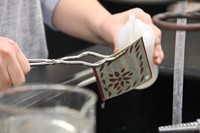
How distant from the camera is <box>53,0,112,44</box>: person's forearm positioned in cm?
93

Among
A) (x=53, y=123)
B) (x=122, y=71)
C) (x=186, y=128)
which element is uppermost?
(x=53, y=123)

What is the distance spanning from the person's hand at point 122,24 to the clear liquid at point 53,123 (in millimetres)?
387

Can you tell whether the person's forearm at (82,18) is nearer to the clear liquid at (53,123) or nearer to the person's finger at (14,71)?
the person's finger at (14,71)

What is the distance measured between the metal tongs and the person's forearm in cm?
26

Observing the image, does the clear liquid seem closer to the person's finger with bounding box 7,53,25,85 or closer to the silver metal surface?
the person's finger with bounding box 7,53,25,85

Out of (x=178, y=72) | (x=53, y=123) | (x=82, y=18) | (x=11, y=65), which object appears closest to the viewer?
(x=53, y=123)

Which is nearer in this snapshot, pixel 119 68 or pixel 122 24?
pixel 119 68

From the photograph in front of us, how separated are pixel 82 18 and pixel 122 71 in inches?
14.7

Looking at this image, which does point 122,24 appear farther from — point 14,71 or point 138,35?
point 14,71

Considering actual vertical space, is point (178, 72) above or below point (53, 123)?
below

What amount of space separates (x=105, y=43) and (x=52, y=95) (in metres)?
0.54

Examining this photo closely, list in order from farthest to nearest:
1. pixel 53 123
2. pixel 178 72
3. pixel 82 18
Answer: pixel 82 18
pixel 178 72
pixel 53 123

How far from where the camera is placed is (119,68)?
63 cm

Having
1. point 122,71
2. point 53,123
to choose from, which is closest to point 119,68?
point 122,71
